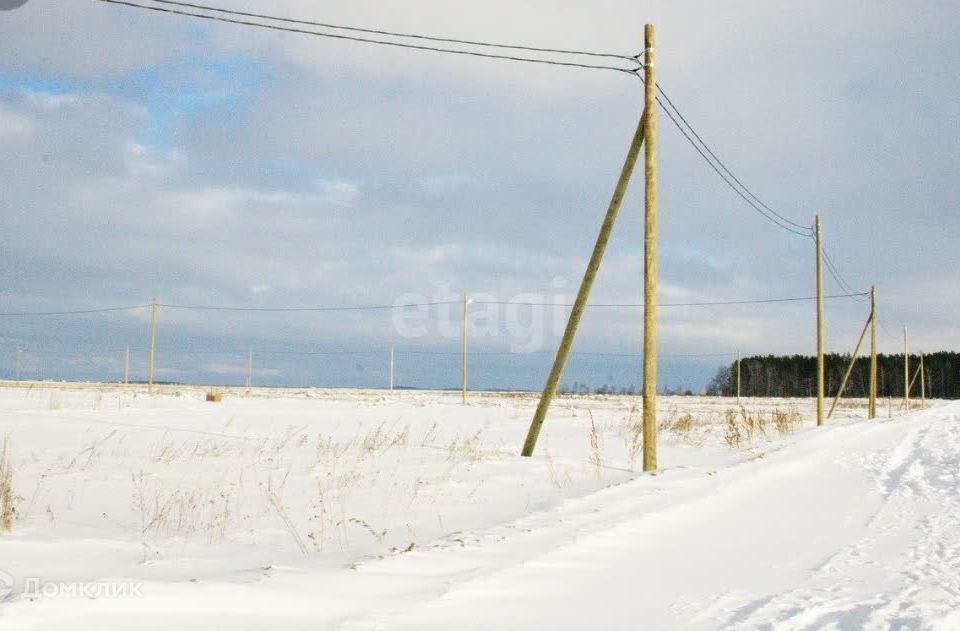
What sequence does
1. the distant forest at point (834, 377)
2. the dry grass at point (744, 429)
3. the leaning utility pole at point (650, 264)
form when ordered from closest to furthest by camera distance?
the leaning utility pole at point (650, 264), the dry grass at point (744, 429), the distant forest at point (834, 377)

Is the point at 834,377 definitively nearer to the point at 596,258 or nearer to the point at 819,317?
the point at 819,317

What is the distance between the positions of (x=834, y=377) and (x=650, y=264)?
13938 cm

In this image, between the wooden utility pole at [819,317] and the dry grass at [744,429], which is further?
the wooden utility pole at [819,317]

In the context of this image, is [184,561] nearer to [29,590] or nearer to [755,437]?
[29,590]

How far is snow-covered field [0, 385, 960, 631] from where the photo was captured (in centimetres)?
402

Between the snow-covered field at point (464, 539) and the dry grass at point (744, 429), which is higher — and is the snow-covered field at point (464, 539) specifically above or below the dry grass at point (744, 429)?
above

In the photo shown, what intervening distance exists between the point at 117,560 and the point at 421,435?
1330 cm

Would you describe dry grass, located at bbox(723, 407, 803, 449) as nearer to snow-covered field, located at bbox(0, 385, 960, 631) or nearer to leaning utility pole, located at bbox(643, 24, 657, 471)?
snow-covered field, located at bbox(0, 385, 960, 631)

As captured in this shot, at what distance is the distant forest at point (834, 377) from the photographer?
125188 mm

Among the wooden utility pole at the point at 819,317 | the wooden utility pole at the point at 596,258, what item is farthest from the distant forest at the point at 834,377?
the wooden utility pole at the point at 596,258

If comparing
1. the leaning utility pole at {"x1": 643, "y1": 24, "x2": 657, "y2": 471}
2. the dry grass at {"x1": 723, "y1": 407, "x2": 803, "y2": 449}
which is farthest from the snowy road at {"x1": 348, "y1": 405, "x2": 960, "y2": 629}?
the dry grass at {"x1": 723, "y1": 407, "x2": 803, "y2": 449}

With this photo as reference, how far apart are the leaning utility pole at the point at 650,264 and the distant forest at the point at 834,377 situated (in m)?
106

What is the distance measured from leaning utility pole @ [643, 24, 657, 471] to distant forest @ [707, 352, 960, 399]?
105696 millimetres

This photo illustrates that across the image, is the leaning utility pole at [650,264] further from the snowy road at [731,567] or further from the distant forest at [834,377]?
the distant forest at [834,377]
